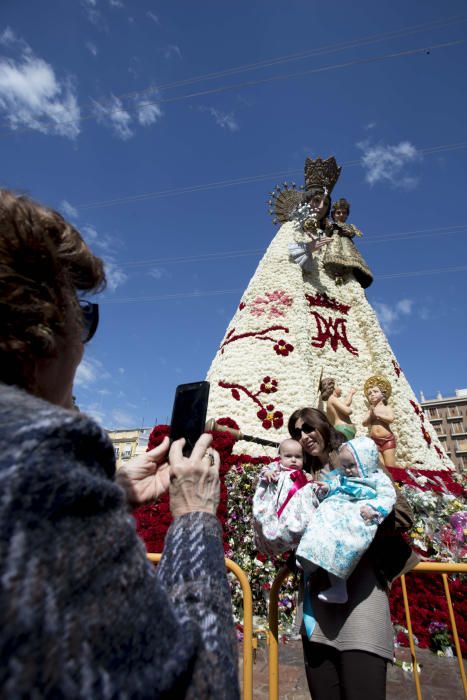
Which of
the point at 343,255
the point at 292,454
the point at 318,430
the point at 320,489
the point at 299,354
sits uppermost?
the point at 343,255

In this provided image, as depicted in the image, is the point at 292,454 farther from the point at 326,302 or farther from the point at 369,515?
the point at 326,302

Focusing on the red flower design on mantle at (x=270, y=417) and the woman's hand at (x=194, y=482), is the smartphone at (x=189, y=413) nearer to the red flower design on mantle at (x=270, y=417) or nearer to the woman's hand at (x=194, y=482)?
the woman's hand at (x=194, y=482)

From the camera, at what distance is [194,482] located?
1.06 metres

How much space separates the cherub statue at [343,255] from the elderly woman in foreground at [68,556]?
9.75m

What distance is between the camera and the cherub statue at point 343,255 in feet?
33.0

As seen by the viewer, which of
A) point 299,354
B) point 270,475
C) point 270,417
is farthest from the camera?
point 299,354

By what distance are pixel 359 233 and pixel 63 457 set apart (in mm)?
11241

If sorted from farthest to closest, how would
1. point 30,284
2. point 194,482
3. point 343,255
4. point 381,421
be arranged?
1. point 343,255
2. point 381,421
3. point 194,482
4. point 30,284

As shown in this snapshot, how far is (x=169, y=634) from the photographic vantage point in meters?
0.64

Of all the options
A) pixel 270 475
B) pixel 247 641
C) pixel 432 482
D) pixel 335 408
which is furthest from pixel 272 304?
pixel 247 641

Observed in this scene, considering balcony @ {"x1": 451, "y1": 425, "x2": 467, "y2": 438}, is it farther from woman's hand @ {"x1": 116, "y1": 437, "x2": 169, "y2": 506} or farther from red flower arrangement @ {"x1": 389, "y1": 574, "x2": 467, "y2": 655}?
woman's hand @ {"x1": 116, "y1": 437, "x2": 169, "y2": 506}

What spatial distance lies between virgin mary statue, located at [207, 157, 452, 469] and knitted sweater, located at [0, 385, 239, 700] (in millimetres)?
6222

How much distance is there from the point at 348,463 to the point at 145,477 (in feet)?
4.02

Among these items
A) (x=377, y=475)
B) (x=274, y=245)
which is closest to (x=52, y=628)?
(x=377, y=475)
